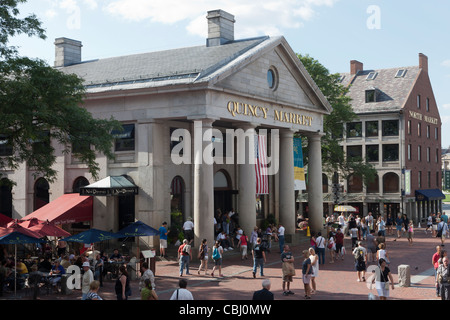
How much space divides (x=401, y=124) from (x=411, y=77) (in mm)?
7463

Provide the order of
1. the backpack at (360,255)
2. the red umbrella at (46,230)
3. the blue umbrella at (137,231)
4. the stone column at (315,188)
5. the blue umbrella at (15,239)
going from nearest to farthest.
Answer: the blue umbrella at (15,239)
the backpack at (360,255)
the red umbrella at (46,230)
the blue umbrella at (137,231)
the stone column at (315,188)

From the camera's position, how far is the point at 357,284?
21.5 meters

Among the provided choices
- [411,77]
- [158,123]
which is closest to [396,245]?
[158,123]

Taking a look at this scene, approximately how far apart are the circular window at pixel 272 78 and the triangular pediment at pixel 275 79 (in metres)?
0.06

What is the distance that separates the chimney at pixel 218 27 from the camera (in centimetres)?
3528

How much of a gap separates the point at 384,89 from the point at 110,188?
1722 inches

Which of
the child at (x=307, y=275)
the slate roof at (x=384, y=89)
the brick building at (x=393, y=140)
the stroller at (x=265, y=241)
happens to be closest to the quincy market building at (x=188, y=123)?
the stroller at (x=265, y=241)

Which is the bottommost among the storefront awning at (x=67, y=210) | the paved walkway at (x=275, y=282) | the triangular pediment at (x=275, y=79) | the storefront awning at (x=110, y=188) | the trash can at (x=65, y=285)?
the paved walkway at (x=275, y=282)

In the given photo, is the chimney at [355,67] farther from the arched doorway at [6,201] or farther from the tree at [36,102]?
the tree at [36,102]

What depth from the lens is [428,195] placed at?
209 ft

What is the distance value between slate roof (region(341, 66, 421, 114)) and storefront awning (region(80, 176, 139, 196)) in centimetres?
3743

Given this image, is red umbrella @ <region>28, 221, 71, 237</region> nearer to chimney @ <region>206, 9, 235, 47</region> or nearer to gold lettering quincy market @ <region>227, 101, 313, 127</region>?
gold lettering quincy market @ <region>227, 101, 313, 127</region>

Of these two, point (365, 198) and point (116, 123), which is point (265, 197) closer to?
point (116, 123)

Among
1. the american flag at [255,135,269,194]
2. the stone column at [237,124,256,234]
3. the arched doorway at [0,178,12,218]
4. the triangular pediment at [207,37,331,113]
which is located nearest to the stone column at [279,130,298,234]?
the triangular pediment at [207,37,331,113]
